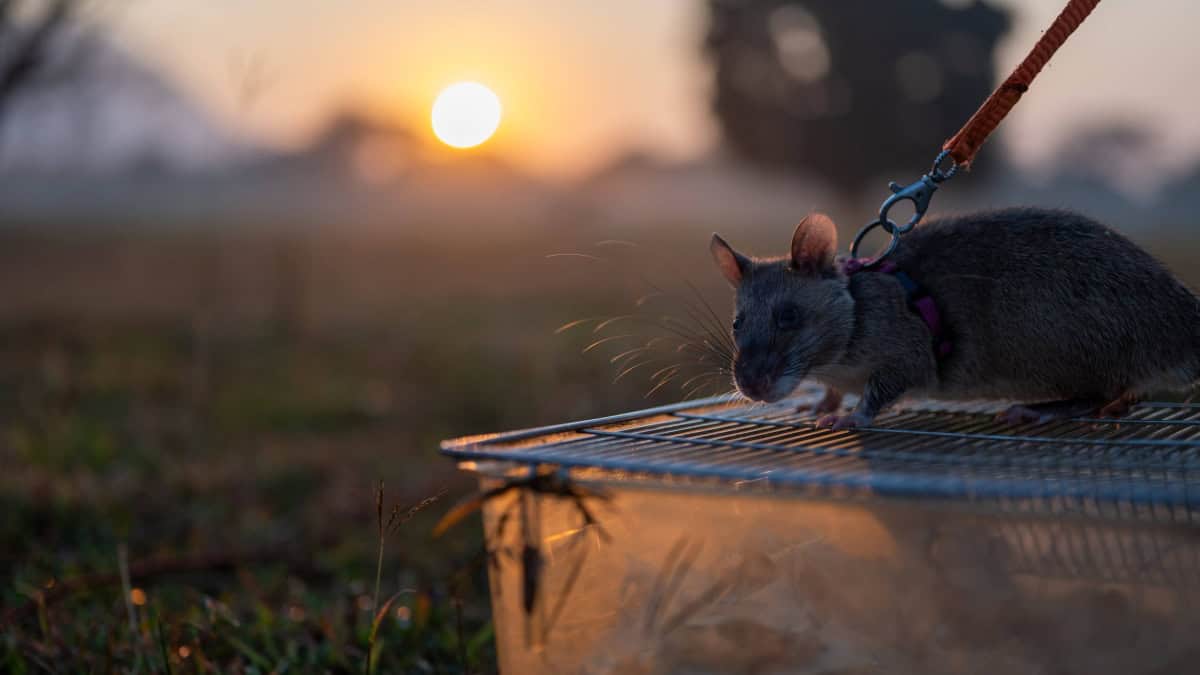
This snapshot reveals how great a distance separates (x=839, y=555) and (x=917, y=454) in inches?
12.9

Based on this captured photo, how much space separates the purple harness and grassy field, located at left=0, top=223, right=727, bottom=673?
51cm

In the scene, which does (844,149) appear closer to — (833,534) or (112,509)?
(112,509)

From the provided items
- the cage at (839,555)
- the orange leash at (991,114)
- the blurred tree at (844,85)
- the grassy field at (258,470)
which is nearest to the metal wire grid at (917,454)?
the cage at (839,555)

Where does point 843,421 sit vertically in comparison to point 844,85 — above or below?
below

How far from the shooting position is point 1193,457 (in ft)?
7.30

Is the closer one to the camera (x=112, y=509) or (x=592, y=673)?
(x=592, y=673)

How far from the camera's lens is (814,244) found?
A: 294cm

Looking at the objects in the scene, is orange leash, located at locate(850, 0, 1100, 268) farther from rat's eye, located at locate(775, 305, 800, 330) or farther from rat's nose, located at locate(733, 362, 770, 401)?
rat's nose, located at locate(733, 362, 770, 401)

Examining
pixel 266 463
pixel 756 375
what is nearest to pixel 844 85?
pixel 266 463

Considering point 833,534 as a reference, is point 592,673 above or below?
below

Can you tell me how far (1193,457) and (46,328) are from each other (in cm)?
1215

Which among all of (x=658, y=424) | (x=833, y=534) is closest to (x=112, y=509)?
(x=658, y=424)

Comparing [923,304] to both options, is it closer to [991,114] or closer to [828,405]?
[828,405]

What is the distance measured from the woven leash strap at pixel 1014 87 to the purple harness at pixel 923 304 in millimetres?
357
